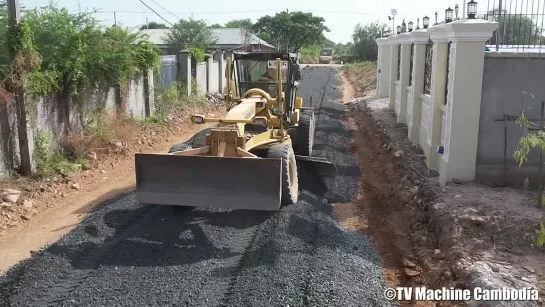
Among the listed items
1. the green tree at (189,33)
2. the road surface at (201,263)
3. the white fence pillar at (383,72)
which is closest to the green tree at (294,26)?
the green tree at (189,33)

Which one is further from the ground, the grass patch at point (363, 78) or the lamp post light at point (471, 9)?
the lamp post light at point (471, 9)

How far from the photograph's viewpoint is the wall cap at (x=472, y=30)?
7.99 metres

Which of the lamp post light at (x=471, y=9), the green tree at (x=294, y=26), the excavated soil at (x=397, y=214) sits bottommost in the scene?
the excavated soil at (x=397, y=214)

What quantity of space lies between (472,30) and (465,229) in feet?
10.5

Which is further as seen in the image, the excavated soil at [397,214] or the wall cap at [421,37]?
the wall cap at [421,37]

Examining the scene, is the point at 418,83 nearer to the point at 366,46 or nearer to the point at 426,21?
the point at 426,21

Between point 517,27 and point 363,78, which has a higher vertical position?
point 517,27

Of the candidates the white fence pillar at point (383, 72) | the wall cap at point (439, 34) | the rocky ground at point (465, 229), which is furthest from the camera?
the white fence pillar at point (383, 72)

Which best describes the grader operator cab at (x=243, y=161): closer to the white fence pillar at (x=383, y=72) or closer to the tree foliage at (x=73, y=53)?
the tree foliage at (x=73, y=53)

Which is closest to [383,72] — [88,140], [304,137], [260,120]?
[304,137]

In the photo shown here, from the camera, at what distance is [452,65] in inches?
336

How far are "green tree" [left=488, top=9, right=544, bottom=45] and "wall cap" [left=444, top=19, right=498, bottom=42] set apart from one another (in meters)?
1.62

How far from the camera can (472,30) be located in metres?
8.11

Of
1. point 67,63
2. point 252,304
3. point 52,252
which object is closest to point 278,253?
point 252,304
